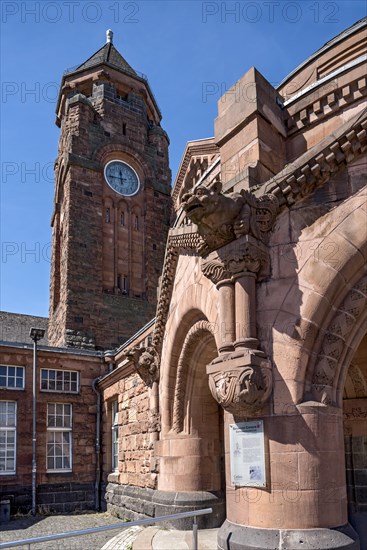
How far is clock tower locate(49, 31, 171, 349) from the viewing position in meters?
26.3

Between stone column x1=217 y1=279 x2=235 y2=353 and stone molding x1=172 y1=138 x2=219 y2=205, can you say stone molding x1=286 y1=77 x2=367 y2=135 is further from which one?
stone molding x1=172 y1=138 x2=219 y2=205

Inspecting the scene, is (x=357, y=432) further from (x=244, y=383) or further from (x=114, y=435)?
(x=114, y=435)

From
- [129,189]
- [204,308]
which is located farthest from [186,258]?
[129,189]

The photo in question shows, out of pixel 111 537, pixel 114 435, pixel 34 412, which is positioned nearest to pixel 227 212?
pixel 111 537

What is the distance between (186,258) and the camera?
870 centimetres

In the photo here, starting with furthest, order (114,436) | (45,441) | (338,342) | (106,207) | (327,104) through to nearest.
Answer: (106,207)
(45,441)
(114,436)
(327,104)
(338,342)

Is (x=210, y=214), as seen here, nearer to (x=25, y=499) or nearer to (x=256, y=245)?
(x=256, y=245)

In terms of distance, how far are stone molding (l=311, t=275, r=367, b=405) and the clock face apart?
24.4 metres

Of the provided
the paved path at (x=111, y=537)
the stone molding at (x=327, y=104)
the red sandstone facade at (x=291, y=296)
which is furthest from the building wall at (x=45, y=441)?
the stone molding at (x=327, y=104)

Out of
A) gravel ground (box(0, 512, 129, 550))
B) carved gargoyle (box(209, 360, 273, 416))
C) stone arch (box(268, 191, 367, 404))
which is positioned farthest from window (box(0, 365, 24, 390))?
stone arch (box(268, 191, 367, 404))

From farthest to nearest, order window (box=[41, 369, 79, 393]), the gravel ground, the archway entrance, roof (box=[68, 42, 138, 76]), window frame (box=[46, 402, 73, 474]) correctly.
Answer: roof (box=[68, 42, 138, 76]), window (box=[41, 369, 79, 393]), window frame (box=[46, 402, 73, 474]), the gravel ground, the archway entrance

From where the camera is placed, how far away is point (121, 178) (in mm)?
29656

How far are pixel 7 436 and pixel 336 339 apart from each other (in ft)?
43.4

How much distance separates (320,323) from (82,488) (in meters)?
13.4
